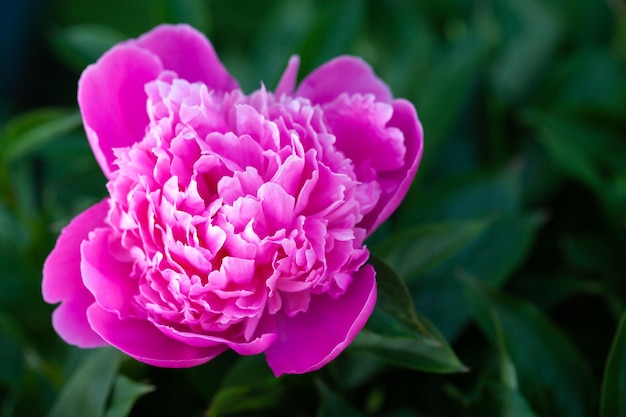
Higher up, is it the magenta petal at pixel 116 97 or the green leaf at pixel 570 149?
the magenta petal at pixel 116 97

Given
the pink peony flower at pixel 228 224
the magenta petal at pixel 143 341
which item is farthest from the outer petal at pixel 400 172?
the magenta petal at pixel 143 341

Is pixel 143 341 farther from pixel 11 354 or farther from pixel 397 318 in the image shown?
pixel 11 354

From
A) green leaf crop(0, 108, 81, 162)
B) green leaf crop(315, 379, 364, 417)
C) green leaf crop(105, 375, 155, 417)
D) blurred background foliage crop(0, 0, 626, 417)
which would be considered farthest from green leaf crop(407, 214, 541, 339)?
green leaf crop(0, 108, 81, 162)

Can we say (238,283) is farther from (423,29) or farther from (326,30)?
(423,29)

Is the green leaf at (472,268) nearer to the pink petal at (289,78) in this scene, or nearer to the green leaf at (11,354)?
the pink petal at (289,78)

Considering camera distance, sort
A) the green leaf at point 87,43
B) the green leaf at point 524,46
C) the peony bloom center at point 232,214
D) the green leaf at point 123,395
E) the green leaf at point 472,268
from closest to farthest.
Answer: the peony bloom center at point 232,214 → the green leaf at point 123,395 → the green leaf at point 472,268 → the green leaf at point 87,43 → the green leaf at point 524,46

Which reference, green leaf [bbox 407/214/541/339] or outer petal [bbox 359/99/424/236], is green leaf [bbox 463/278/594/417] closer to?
green leaf [bbox 407/214/541/339]

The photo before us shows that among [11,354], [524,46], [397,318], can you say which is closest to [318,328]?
[397,318]
